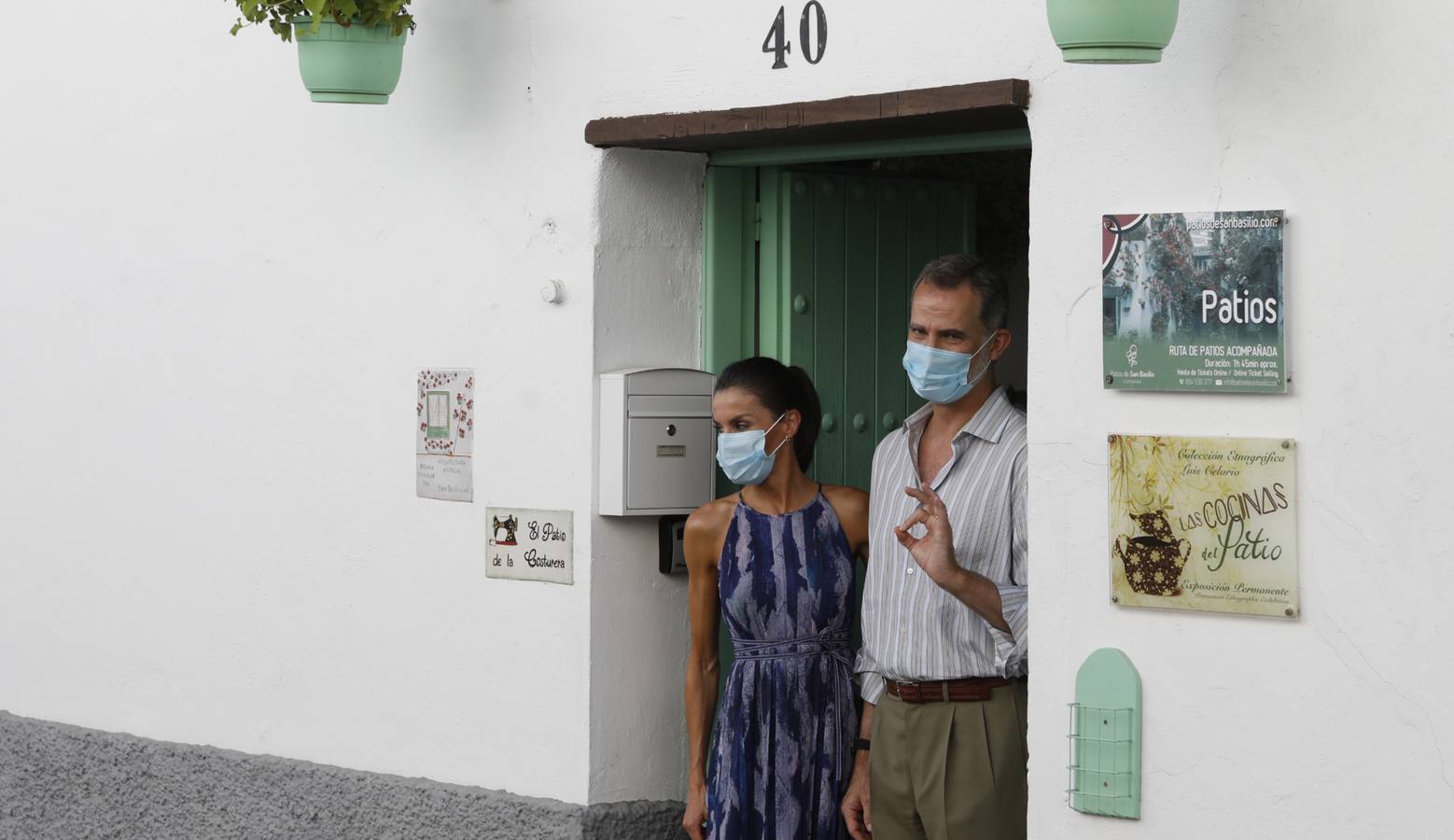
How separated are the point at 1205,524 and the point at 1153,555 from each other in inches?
5.9

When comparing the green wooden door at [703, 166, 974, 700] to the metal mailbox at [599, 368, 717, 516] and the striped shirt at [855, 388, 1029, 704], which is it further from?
the striped shirt at [855, 388, 1029, 704]

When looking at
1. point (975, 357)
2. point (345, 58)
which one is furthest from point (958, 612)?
point (345, 58)

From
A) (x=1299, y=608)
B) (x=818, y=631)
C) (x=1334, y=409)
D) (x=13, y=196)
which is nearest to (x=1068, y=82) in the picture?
(x=1334, y=409)

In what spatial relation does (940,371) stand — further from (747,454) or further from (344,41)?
(344,41)

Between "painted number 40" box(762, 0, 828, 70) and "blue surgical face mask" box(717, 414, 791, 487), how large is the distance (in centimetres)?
95

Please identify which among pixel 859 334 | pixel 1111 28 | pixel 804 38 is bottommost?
pixel 859 334

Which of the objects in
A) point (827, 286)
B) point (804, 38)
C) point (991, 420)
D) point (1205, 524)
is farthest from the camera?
point (827, 286)

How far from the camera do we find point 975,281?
516cm

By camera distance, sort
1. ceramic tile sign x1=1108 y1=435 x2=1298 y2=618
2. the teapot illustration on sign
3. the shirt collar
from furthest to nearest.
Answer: the shirt collar < the teapot illustration on sign < ceramic tile sign x1=1108 y1=435 x2=1298 y2=618

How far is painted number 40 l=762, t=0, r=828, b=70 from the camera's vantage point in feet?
17.5

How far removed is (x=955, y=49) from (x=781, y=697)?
1778mm

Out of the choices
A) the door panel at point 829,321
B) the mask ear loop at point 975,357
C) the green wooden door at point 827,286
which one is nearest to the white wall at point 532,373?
the green wooden door at point 827,286

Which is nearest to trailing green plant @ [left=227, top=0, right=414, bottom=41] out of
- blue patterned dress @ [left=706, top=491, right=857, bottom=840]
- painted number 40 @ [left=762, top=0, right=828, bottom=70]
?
painted number 40 @ [left=762, top=0, right=828, bottom=70]

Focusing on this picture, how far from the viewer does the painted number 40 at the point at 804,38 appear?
5.34 meters
